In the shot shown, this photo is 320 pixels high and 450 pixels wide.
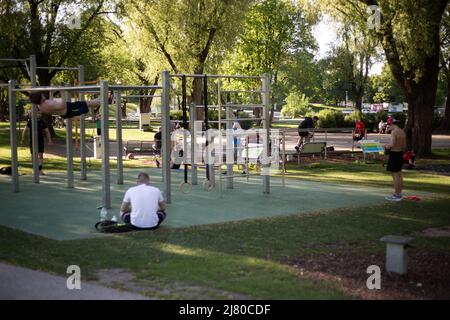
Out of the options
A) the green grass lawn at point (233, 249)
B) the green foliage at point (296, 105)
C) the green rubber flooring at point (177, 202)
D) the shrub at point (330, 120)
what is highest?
the green foliage at point (296, 105)

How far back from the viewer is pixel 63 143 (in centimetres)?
3105

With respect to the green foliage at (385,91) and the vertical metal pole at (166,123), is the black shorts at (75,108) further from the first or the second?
the green foliage at (385,91)

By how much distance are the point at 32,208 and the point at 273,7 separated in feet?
145

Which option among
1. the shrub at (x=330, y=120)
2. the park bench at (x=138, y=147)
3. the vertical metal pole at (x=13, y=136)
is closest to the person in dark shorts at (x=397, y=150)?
the vertical metal pole at (x=13, y=136)

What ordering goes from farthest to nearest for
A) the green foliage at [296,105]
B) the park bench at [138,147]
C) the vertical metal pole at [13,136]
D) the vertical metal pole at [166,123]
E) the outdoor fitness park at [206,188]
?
the green foliage at [296,105] < the park bench at [138,147] < the vertical metal pole at [13,136] < the vertical metal pole at [166,123] < the outdoor fitness park at [206,188]

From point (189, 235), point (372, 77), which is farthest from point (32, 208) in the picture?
point (372, 77)

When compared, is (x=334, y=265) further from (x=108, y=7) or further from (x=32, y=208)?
(x=108, y=7)

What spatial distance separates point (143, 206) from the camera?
970 cm

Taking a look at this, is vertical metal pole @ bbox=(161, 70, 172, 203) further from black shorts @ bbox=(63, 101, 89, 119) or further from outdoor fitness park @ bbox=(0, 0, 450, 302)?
black shorts @ bbox=(63, 101, 89, 119)

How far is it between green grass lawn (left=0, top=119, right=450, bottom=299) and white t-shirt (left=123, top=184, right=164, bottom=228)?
0.25m

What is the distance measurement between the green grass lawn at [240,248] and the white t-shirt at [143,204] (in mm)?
255

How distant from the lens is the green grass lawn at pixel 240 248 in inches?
265

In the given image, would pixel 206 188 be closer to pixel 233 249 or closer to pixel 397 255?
pixel 233 249

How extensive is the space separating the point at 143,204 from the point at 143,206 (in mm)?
73
